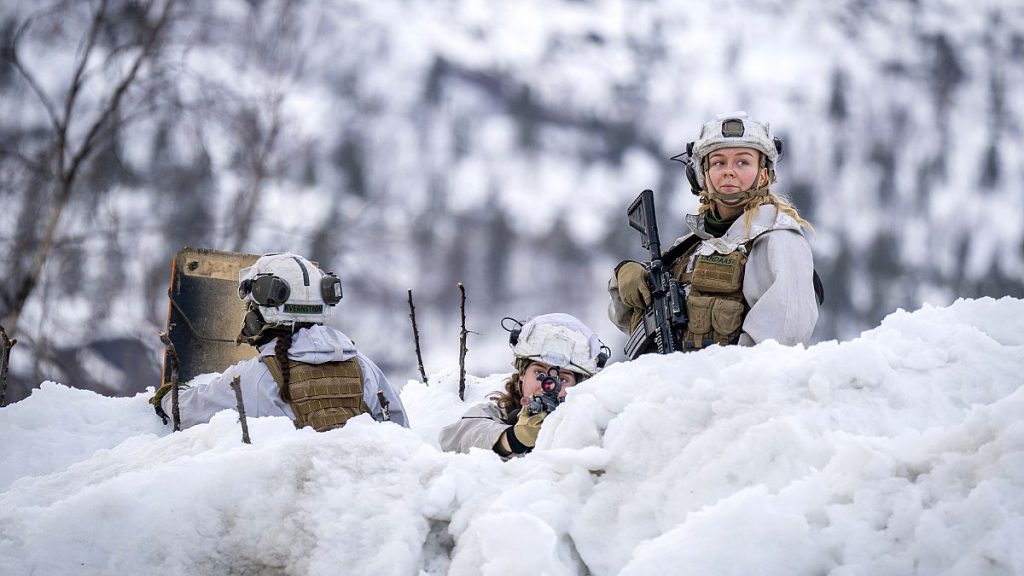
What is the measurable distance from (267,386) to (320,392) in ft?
0.81

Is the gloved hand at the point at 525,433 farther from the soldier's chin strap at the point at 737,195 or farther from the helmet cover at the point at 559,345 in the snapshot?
the soldier's chin strap at the point at 737,195

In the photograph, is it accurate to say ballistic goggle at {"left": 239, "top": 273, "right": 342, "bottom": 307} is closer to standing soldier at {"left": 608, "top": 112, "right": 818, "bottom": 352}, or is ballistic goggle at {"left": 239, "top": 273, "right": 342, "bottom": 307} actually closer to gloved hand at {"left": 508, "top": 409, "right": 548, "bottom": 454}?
gloved hand at {"left": 508, "top": 409, "right": 548, "bottom": 454}

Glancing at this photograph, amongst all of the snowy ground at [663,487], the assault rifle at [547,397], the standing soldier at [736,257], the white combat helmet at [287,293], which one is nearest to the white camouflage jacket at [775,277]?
the standing soldier at [736,257]

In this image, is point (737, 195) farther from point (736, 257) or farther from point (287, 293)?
point (287, 293)

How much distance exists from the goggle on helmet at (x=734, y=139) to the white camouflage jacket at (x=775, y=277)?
28cm

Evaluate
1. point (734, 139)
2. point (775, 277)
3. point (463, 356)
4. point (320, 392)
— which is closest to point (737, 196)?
point (734, 139)

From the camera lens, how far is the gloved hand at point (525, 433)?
3.89 meters

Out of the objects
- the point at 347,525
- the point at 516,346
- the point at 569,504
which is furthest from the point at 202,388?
the point at 569,504

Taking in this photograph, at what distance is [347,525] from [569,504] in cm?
52

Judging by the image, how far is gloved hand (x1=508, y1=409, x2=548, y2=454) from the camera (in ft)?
12.8

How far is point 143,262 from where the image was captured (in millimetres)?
9836

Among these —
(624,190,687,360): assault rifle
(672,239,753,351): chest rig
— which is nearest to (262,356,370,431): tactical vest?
(624,190,687,360): assault rifle

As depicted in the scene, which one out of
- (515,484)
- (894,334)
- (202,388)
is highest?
(894,334)

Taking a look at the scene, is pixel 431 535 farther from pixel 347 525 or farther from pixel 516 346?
pixel 516 346
